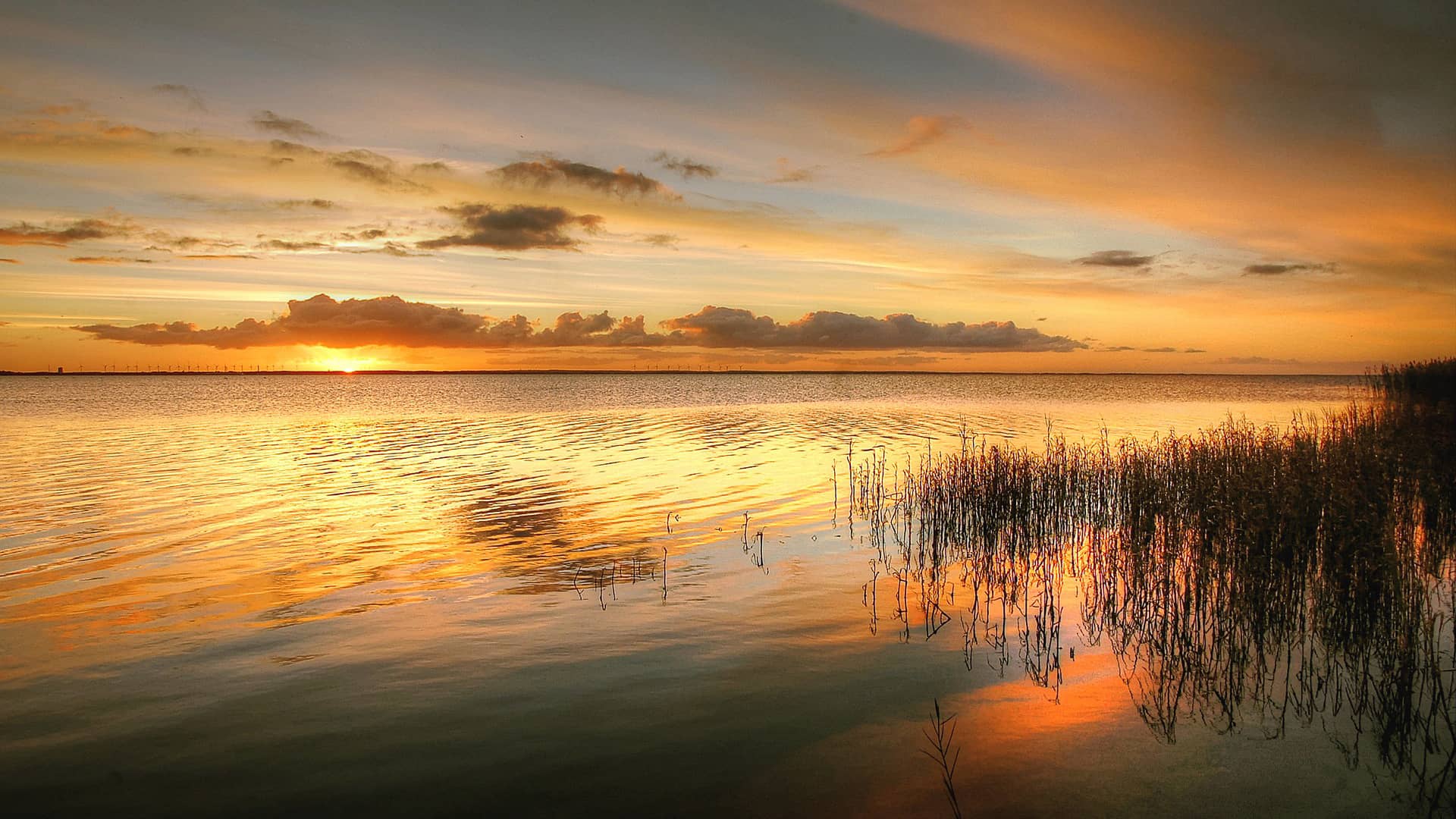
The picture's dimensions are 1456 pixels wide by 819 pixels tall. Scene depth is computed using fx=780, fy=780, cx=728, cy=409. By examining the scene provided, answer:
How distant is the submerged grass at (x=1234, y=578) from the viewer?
737 centimetres

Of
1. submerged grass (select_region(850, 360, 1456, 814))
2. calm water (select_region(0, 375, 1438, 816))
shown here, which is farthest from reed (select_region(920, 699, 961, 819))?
submerged grass (select_region(850, 360, 1456, 814))

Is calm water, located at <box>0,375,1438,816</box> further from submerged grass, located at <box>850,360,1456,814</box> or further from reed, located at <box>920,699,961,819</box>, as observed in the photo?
submerged grass, located at <box>850,360,1456,814</box>

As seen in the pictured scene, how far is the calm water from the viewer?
6.48m

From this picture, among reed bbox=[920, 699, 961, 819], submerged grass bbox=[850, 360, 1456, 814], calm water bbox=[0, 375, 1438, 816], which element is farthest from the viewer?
submerged grass bbox=[850, 360, 1456, 814]

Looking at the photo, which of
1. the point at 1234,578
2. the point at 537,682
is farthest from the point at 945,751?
the point at 1234,578

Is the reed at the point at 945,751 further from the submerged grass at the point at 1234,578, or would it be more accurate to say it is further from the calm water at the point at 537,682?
the submerged grass at the point at 1234,578

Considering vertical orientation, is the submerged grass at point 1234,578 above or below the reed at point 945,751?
above

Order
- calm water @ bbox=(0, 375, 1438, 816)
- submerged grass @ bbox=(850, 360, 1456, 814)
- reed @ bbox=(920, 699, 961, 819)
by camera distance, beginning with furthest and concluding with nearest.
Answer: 1. submerged grass @ bbox=(850, 360, 1456, 814)
2. calm water @ bbox=(0, 375, 1438, 816)
3. reed @ bbox=(920, 699, 961, 819)

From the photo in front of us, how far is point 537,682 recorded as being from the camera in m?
8.84

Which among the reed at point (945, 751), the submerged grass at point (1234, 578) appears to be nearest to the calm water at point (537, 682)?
the reed at point (945, 751)

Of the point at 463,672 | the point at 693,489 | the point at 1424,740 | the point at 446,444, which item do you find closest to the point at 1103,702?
the point at 1424,740

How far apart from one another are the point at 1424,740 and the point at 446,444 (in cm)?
3753

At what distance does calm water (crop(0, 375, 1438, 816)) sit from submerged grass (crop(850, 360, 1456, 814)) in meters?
0.45

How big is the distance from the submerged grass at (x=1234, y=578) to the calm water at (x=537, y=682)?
0.45 metres
